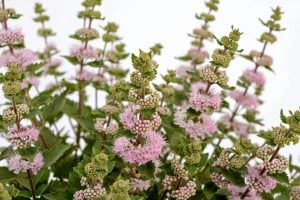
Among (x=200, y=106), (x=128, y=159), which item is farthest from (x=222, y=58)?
(x=128, y=159)

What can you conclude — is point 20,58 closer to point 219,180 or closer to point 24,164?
point 24,164

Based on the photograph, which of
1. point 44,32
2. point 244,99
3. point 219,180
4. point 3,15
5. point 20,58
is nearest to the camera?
point 219,180

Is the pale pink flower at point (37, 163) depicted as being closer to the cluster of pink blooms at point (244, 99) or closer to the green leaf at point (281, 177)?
the green leaf at point (281, 177)

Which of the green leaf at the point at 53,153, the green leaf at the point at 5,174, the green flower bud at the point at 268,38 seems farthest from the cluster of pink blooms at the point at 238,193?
the green flower bud at the point at 268,38

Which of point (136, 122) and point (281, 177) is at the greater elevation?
point (136, 122)

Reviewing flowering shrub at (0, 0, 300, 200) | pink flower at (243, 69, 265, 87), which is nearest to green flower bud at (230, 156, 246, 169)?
flowering shrub at (0, 0, 300, 200)

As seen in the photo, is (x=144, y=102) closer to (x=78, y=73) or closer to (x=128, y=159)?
(x=128, y=159)

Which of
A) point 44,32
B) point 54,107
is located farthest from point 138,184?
point 44,32

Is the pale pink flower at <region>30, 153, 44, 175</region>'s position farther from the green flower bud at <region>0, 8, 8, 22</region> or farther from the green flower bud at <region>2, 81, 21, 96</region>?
the green flower bud at <region>0, 8, 8, 22</region>
